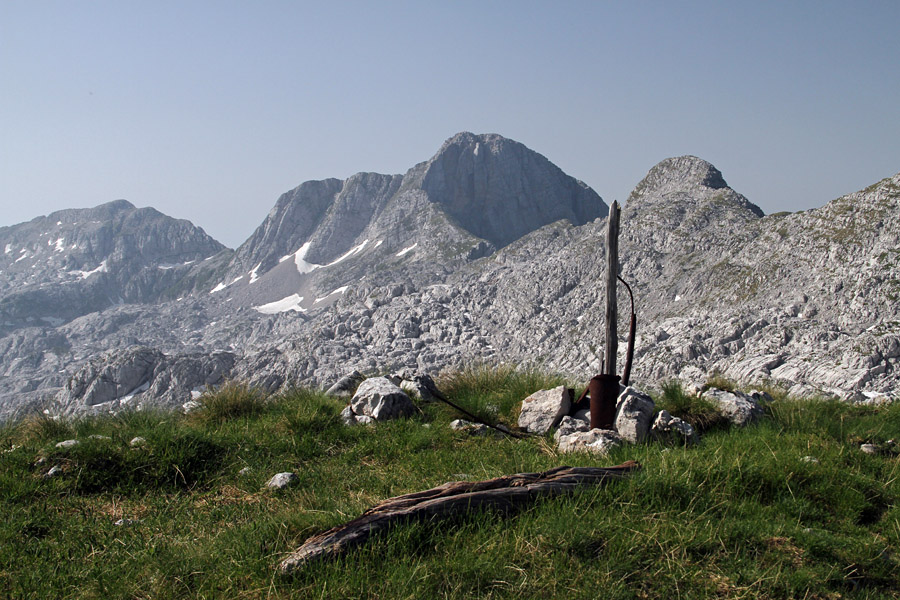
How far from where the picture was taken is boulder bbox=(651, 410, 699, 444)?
301 inches

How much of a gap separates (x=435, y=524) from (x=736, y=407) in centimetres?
606

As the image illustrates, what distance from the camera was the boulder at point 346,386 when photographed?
35.9 feet

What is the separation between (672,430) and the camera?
775 centimetres

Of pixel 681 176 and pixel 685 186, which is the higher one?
pixel 681 176

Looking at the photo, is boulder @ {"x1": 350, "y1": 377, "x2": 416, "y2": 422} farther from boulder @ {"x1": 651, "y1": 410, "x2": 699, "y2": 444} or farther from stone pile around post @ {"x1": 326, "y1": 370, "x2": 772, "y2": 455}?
boulder @ {"x1": 651, "y1": 410, "x2": 699, "y2": 444}

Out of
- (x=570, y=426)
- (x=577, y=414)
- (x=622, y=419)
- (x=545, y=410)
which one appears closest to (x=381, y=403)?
(x=545, y=410)

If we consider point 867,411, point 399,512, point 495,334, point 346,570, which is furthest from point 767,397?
point 495,334

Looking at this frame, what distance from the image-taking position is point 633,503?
491cm

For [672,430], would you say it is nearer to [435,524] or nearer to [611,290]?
[611,290]

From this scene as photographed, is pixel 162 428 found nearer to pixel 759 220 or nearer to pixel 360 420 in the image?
pixel 360 420

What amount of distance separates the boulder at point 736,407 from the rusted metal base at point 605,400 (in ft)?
5.58

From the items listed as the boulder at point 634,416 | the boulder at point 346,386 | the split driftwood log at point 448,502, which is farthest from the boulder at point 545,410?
the boulder at point 346,386

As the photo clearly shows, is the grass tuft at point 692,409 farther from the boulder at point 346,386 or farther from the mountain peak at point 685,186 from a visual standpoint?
the mountain peak at point 685,186

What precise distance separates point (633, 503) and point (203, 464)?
5.23m
